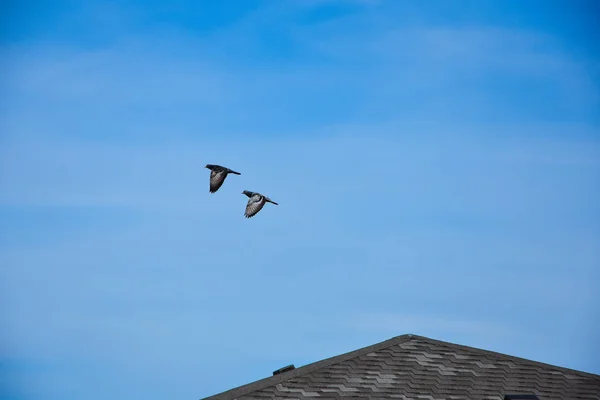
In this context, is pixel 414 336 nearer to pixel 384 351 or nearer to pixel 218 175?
pixel 384 351

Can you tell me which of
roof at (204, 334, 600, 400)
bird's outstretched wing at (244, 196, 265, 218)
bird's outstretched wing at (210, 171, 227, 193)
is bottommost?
roof at (204, 334, 600, 400)

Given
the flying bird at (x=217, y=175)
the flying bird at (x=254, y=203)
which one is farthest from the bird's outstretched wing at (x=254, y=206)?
the flying bird at (x=217, y=175)

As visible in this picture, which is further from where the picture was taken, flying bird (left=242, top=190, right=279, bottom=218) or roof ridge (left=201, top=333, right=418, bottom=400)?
flying bird (left=242, top=190, right=279, bottom=218)

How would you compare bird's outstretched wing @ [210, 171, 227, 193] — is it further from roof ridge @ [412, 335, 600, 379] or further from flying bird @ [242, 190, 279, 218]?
roof ridge @ [412, 335, 600, 379]

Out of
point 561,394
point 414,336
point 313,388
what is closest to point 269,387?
point 313,388

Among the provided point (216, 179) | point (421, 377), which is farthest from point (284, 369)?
point (216, 179)

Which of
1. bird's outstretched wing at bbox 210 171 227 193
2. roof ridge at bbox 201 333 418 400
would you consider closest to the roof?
roof ridge at bbox 201 333 418 400

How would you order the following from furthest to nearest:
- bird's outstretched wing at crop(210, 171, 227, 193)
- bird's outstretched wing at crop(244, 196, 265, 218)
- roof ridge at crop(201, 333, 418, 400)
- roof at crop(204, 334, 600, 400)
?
1. bird's outstretched wing at crop(210, 171, 227, 193)
2. bird's outstretched wing at crop(244, 196, 265, 218)
3. roof at crop(204, 334, 600, 400)
4. roof ridge at crop(201, 333, 418, 400)

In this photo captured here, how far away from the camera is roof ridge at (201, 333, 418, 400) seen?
22.7m

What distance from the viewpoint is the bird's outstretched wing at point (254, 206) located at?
2769 centimetres

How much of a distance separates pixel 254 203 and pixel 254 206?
178mm

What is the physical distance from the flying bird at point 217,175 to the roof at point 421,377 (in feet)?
21.0

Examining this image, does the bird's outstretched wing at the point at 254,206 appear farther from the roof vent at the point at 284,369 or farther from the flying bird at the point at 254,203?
the roof vent at the point at 284,369

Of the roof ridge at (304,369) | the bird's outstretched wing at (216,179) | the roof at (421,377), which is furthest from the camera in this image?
the bird's outstretched wing at (216,179)
